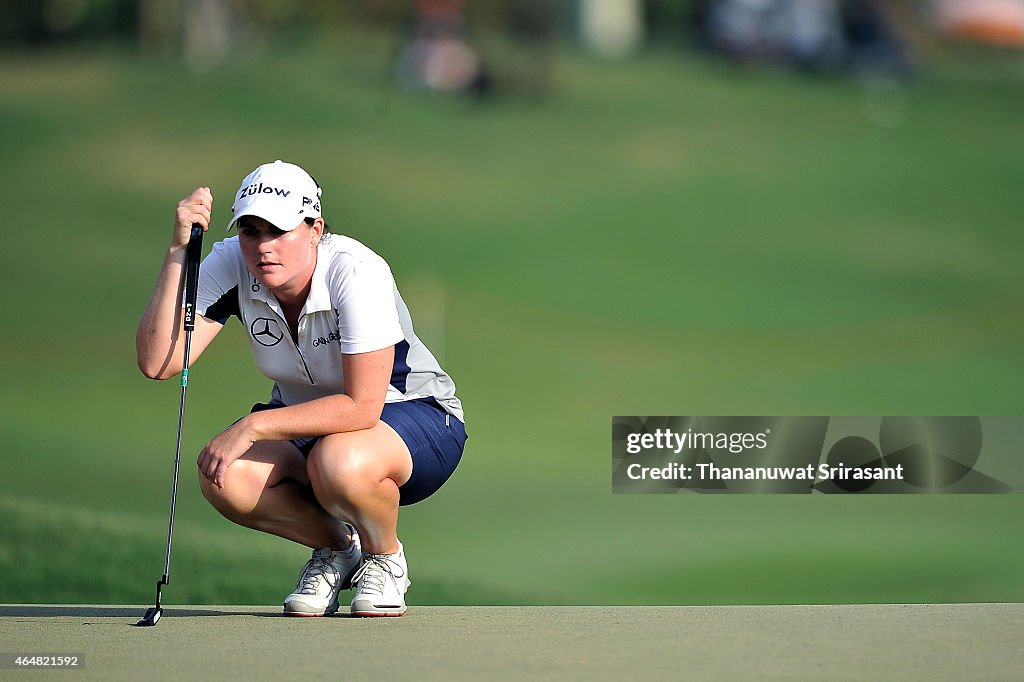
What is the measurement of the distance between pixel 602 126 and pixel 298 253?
76.9ft

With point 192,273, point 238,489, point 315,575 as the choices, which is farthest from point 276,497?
point 192,273

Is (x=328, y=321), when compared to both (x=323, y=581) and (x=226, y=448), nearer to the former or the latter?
(x=226, y=448)

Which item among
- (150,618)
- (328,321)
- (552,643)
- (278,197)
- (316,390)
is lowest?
(552,643)

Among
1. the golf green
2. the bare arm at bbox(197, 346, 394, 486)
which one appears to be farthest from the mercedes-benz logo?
the golf green

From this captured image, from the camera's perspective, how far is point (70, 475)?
12.0m

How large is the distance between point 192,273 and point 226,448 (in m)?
0.52

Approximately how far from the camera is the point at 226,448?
4.18m

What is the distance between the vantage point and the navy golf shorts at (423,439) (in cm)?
443

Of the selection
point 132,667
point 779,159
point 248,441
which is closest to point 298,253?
point 248,441

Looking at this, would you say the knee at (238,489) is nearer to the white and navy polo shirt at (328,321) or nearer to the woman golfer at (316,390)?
the woman golfer at (316,390)

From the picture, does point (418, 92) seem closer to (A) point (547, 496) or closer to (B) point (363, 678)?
(A) point (547, 496)

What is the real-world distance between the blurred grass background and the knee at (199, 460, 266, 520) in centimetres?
250
